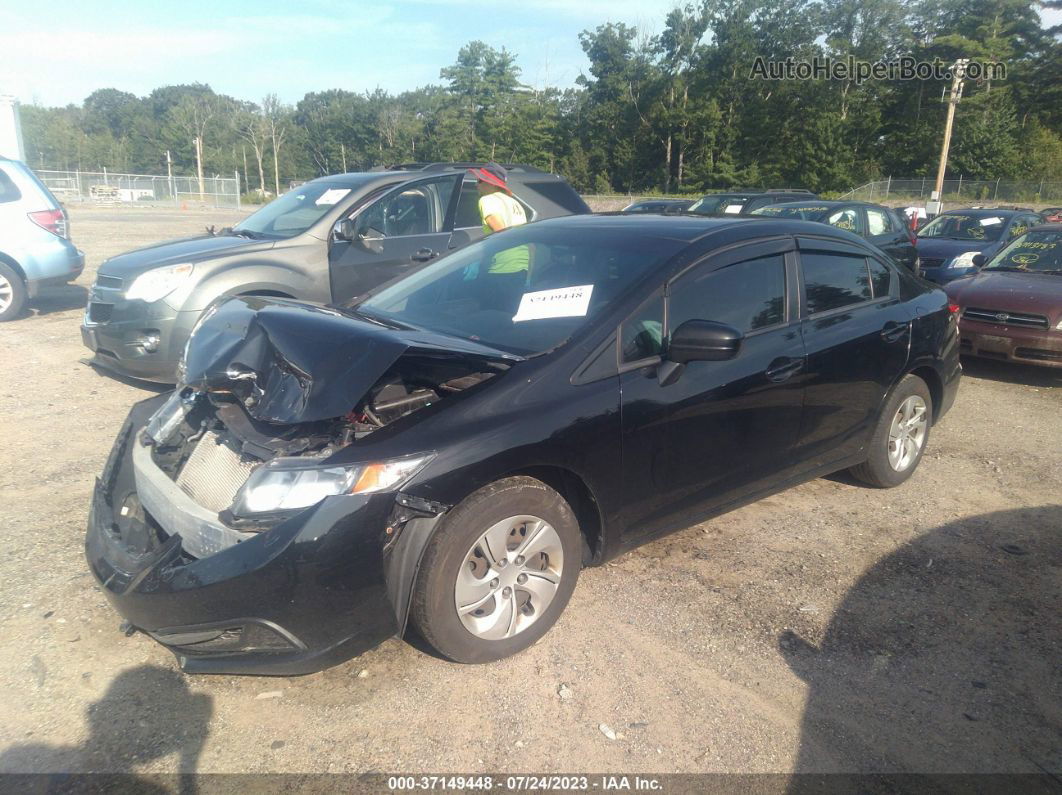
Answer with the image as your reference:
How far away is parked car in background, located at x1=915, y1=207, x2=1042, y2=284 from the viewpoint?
37.3 feet

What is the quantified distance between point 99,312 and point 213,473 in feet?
13.7

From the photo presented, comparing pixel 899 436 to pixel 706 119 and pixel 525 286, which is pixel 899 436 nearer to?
pixel 525 286

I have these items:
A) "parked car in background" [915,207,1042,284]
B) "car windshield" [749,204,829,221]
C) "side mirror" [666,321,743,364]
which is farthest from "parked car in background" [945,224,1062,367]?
"side mirror" [666,321,743,364]

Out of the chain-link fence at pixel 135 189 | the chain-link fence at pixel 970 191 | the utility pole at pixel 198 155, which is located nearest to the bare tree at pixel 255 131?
the utility pole at pixel 198 155

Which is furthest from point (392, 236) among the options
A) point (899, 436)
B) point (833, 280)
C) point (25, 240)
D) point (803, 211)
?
point (803, 211)

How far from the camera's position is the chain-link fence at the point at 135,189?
1684 inches

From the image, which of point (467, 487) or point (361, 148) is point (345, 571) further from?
point (361, 148)

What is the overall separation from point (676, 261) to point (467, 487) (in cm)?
151

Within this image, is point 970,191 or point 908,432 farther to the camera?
point 970,191

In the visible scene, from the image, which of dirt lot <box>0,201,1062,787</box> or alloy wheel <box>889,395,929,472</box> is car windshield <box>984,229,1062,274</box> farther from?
dirt lot <box>0,201,1062,787</box>

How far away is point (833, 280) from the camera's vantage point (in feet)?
14.4

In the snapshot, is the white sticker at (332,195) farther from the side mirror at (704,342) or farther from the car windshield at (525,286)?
the side mirror at (704,342)

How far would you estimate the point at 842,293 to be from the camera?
14.5 ft

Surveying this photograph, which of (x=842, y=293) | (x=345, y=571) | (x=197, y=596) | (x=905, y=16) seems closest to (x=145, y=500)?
(x=197, y=596)
